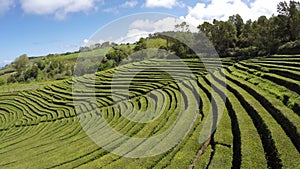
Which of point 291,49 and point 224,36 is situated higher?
point 224,36

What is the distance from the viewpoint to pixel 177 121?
18391mm

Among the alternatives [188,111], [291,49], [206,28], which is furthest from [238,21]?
[188,111]

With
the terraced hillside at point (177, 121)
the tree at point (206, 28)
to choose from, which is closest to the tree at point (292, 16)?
the terraced hillside at point (177, 121)

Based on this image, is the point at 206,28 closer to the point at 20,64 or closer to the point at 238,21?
the point at 238,21

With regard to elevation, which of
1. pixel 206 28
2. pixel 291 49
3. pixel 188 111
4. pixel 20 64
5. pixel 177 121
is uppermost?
pixel 206 28

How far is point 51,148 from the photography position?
20.8 meters

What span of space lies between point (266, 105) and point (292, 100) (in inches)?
58.8

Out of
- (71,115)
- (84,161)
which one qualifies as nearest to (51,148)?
(84,161)

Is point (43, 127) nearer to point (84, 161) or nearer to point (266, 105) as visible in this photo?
point (84, 161)

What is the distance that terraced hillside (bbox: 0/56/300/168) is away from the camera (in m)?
12.6

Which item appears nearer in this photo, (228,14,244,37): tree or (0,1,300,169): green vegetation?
(0,1,300,169): green vegetation

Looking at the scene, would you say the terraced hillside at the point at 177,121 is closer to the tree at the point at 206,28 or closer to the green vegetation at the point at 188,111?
the green vegetation at the point at 188,111

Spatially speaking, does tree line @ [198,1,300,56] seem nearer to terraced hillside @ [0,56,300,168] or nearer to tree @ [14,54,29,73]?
terraced hillside @ [0,56,300,168]

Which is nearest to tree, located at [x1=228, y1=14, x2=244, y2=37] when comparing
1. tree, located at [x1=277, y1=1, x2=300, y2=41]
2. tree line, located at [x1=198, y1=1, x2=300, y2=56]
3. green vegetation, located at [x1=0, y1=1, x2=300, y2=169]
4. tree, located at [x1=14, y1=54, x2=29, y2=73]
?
green vegetation, located at [x1=0, y1=1, x2=300, y2=169]
